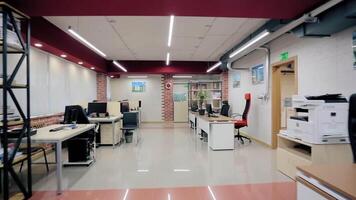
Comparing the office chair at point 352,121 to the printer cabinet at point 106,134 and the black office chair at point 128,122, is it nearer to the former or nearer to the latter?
the printer cabinet at point 106,134

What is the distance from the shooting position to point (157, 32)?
5.65 metres

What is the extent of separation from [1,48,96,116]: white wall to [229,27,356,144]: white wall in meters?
5.75

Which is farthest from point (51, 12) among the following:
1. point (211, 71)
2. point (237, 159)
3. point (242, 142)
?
point (211, 71)

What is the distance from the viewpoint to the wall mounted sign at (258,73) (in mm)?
Result: 6563

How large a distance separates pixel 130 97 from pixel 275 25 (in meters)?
8.90

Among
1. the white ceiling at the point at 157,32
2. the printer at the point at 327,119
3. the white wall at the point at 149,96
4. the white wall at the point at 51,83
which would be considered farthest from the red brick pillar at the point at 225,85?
the printer at the point at 327,119

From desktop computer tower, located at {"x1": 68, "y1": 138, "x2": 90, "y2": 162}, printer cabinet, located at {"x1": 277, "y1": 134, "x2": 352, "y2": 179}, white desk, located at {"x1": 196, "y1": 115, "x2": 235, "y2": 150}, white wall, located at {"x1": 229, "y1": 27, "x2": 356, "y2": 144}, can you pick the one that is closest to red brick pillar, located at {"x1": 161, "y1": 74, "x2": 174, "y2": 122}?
white wall, located at {"x1": 229, "y1": 27, "x2": 356, "y2": 144}

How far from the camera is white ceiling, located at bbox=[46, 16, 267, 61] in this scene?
4.80 meters

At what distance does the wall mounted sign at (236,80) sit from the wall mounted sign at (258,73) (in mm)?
1357

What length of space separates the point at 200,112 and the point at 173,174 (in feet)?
12.3

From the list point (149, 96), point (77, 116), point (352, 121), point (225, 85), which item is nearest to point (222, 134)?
point (77, 116)

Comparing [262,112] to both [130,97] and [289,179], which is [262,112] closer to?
[289,179]

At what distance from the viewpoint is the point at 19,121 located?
10.4 ft

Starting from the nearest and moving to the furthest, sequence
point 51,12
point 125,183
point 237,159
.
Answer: point 51,12 < point 125,183 < point 237,159
